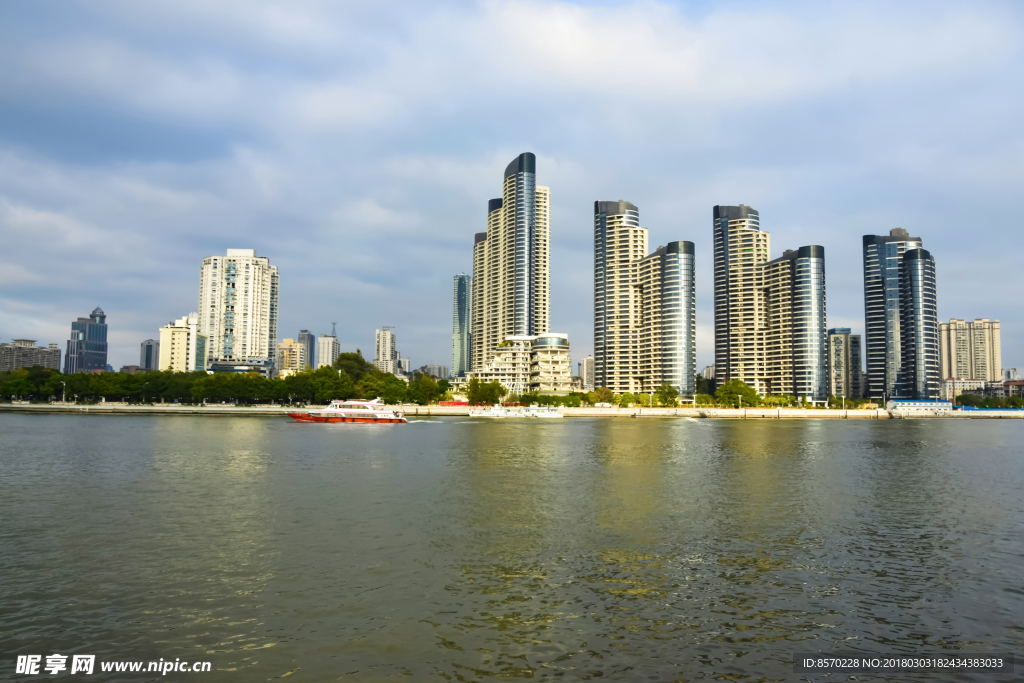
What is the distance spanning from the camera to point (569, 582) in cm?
2200

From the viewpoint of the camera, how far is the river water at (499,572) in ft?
53.5

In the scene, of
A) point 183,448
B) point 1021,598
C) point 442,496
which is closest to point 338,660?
point 1021,598

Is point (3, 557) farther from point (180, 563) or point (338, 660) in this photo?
point (338, 660)

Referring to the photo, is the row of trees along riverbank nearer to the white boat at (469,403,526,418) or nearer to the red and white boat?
the white boat at (469,403,526,418)

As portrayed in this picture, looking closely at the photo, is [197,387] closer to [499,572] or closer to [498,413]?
[498,413]

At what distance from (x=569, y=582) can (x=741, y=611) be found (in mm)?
5654

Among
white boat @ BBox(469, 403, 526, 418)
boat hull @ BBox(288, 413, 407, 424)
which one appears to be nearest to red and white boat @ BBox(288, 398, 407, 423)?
boat hull @ BBox(288, 413, 407, 424)

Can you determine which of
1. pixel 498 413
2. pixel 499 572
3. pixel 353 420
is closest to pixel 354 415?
pixel 353 420

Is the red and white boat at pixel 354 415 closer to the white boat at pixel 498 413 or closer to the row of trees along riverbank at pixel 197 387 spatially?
the white boat at pixel 498 413

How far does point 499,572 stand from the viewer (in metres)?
23.3

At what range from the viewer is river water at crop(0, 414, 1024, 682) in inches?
642

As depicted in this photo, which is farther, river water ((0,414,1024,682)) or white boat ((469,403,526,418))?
white boat ((469,403,526,418))

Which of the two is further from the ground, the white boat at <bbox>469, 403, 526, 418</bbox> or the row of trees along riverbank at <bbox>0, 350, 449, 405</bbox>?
the row of trees along riverbank at <bbox>0, 350, 449, 405</bbox>

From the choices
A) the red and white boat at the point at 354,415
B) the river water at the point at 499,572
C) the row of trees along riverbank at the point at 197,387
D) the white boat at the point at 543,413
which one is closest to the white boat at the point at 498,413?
the white boat at the point at 543,413
